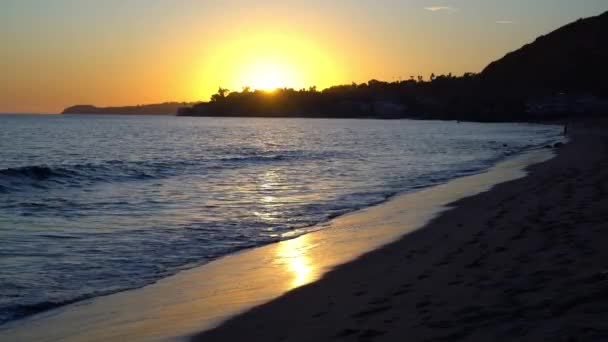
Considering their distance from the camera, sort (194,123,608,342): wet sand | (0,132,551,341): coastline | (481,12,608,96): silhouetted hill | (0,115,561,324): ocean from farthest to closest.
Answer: (481,12,608,96): silhouetted hill
(0,115,561,324): ocean
(0,132,551,341): coastline
(194,123,608,342): wet sand

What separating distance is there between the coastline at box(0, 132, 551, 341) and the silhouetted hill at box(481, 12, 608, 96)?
164644 mm

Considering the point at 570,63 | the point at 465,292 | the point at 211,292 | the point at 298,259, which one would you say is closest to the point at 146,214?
the point at 298,259

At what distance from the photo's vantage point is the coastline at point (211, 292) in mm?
5961

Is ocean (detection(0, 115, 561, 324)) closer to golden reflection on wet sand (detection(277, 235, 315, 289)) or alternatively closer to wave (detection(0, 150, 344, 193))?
wave (detection(0, 150, 344, 193))

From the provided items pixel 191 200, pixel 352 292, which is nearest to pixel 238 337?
pixel 352 292

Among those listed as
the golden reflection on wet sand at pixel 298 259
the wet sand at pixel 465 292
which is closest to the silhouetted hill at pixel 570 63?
the golden reflection on wet sand at pixel 298 259

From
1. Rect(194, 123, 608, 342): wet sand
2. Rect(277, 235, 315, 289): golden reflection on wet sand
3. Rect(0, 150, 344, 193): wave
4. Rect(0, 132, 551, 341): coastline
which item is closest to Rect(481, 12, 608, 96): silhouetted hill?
Rect(0, 150, 344, 193): wave

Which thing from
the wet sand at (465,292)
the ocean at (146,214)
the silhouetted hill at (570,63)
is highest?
the silhouetted hill at (570,63)

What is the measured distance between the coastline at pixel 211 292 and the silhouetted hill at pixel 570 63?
540 feet

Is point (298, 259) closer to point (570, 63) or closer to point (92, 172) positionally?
point (92, 172)

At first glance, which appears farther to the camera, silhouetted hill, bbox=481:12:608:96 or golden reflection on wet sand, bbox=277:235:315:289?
silhouetted hill, bbox=481:12:608:96

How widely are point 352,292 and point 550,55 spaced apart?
666ft

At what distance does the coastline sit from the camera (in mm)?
5961

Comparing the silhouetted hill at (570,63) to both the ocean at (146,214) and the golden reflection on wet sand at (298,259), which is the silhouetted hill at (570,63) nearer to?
the ocean at (146,214)
